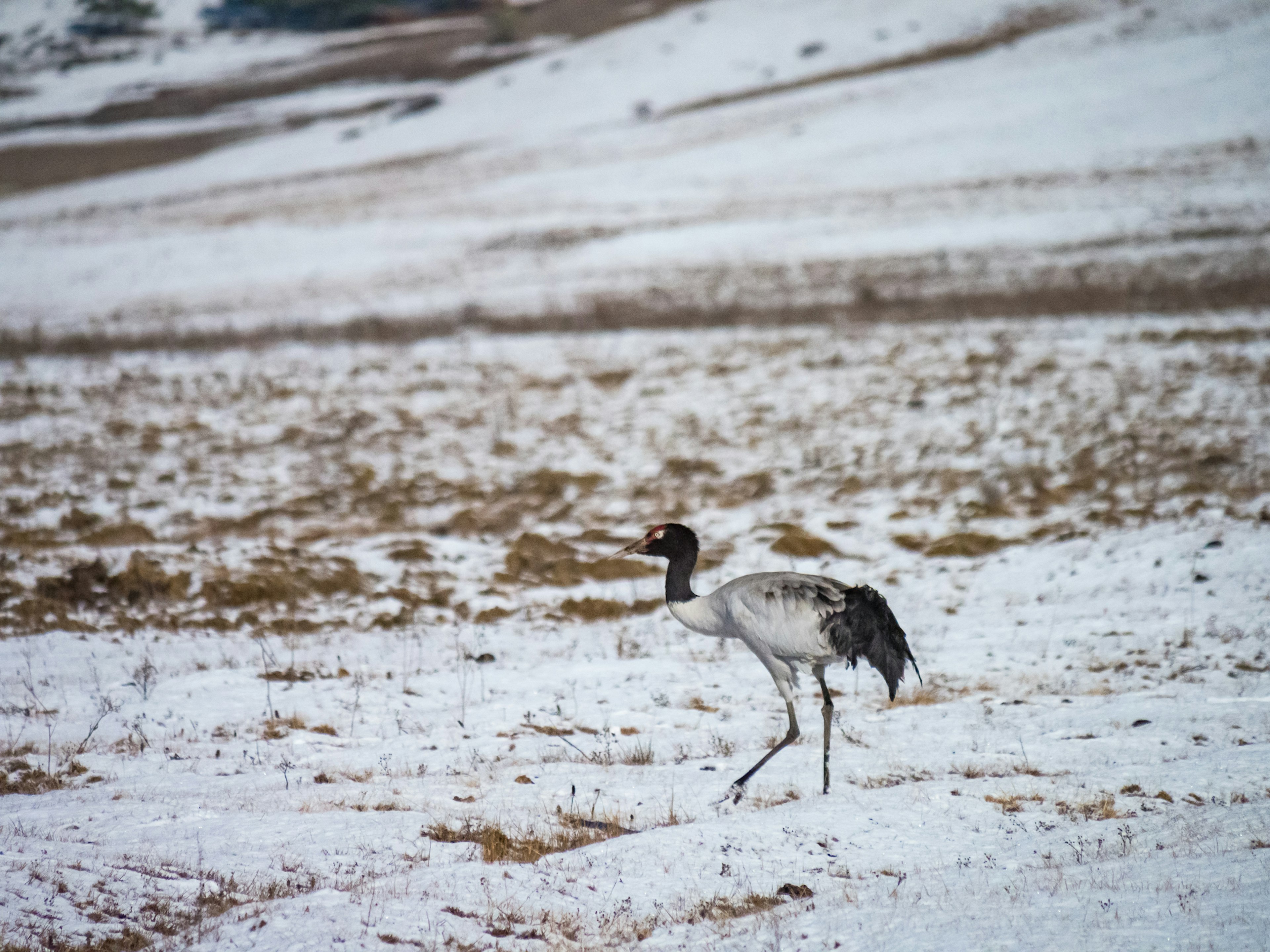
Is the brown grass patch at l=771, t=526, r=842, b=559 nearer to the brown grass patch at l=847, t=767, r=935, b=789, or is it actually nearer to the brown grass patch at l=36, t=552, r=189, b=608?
the brown grass patch at l=847, t=767, r=935, b=789

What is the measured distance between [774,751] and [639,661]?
10.2ft

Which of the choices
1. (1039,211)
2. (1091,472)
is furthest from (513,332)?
(1039,211)

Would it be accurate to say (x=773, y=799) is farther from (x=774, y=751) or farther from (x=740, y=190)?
(x=740, y=190)

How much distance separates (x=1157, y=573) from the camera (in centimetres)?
1113

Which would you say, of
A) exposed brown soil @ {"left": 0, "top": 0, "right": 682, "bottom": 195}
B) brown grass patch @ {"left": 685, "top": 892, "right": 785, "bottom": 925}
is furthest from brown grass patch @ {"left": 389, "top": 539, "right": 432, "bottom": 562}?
exposed brown soil @ {"left": 0, "top": 0, "right": 682, "bottom": 195}

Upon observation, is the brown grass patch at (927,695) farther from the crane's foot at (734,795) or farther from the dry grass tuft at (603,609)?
the dry grass tuft at (603,609)

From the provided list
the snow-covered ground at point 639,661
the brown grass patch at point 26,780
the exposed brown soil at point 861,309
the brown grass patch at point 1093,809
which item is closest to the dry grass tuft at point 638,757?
the snow-covered ground at point 639,661

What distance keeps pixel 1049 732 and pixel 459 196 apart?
43715mm

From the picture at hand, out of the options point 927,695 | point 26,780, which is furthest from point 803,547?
point 26,780

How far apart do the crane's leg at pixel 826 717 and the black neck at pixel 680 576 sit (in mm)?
957

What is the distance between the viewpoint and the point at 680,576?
7.43 meters

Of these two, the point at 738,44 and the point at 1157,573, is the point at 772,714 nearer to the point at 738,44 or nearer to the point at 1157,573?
the point at 1157,573

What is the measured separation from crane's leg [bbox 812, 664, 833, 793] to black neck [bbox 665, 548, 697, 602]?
96 cm

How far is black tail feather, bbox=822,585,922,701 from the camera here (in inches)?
267
